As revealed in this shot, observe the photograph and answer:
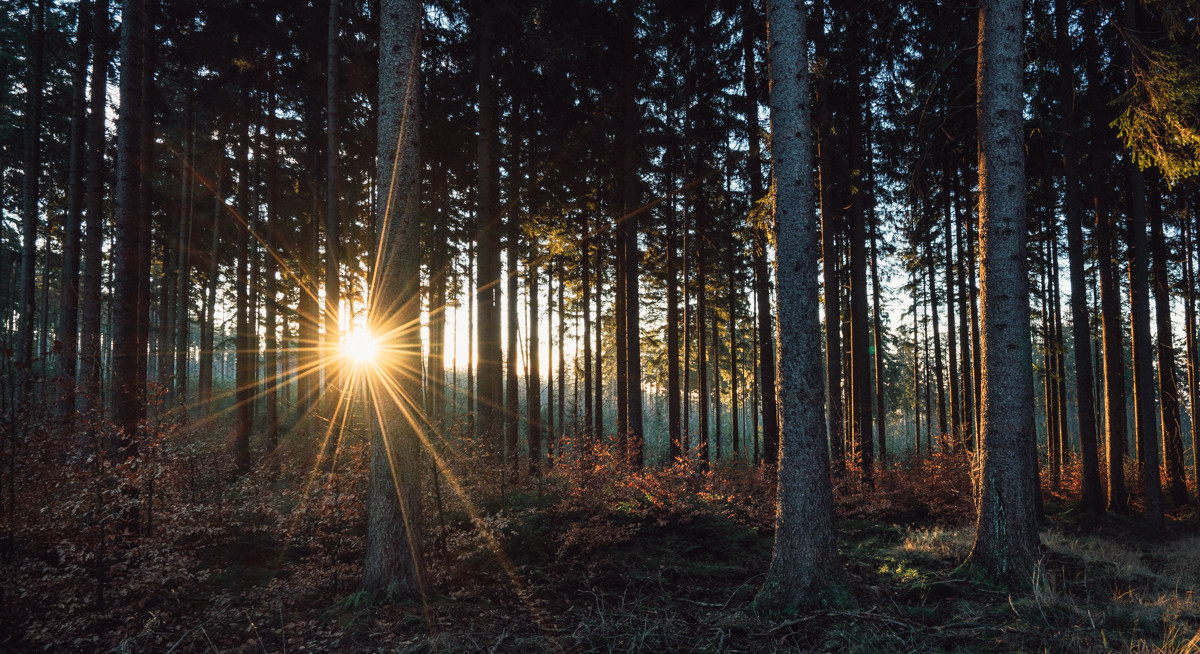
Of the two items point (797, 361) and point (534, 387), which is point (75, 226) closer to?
point (534, 387)

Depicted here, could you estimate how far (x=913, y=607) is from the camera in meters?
5.42

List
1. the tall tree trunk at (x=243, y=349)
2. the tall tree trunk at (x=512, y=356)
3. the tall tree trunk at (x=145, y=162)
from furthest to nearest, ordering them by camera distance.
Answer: the tall tree trunk at (x=512, y=356)
the tall tree trunk at (x=243, y=349)
the tall tree trunk at (x=145, y=162)

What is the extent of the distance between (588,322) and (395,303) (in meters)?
14.5

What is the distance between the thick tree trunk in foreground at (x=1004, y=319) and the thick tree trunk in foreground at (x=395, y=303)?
7.08 metres

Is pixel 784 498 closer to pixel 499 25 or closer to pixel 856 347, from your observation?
pixel 856 347

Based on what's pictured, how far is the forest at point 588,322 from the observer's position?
5.46m

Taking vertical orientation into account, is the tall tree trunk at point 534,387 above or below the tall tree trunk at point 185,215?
below

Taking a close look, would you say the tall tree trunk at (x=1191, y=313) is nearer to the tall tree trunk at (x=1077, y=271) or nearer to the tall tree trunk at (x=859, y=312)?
the tall tree trunk at (x=1077, y=271)

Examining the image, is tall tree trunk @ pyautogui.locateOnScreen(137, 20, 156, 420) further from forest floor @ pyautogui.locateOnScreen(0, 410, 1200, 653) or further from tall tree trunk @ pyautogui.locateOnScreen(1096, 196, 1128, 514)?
tall tree trunk @ pyautogui.locateOnScreen(1096, 196, 1128, 514)

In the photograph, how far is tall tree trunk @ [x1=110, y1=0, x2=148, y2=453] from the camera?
7777 millimetres

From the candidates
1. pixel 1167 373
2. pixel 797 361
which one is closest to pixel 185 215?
pixel 797 361

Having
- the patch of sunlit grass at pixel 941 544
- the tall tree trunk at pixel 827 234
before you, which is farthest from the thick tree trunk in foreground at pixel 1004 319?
the tall tree trunk at pixel 827 234

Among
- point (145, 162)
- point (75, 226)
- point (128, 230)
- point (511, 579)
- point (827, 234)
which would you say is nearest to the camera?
point (511, 579)

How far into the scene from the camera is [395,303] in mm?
6094
